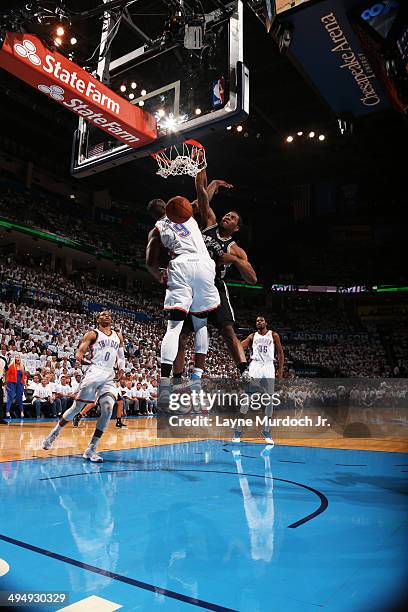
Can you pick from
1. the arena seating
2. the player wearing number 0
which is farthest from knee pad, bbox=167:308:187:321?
the arena seating

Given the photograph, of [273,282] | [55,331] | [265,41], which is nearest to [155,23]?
[265,41]

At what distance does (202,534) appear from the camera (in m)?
3.05

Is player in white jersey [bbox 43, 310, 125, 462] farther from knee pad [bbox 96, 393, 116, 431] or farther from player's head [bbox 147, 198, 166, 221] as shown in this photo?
player's head [bbox 147, 198, 166, 221]

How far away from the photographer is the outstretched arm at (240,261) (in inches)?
148

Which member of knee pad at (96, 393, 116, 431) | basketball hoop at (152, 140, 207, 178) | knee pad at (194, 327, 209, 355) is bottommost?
knee pad at (96, 393, 116, 431)

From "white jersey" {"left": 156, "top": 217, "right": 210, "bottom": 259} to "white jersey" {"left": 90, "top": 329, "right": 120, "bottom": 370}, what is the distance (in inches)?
128

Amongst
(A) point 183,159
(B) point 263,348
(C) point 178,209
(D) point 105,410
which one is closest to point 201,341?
(C) point 178,209

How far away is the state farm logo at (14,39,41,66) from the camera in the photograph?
444 centimetres

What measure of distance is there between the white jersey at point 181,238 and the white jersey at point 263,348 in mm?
5239

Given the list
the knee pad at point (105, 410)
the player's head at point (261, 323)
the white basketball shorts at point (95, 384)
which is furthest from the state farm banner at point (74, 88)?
the player's head at point (261, 323)

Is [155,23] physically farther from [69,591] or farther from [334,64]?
[69,591]

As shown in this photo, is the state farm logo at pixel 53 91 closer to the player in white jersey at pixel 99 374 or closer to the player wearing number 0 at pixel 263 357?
the player in white jersey at pixel 99 374

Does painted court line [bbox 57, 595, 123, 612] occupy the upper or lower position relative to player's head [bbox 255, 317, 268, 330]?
lower

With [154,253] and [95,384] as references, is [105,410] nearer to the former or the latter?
[95,384]
